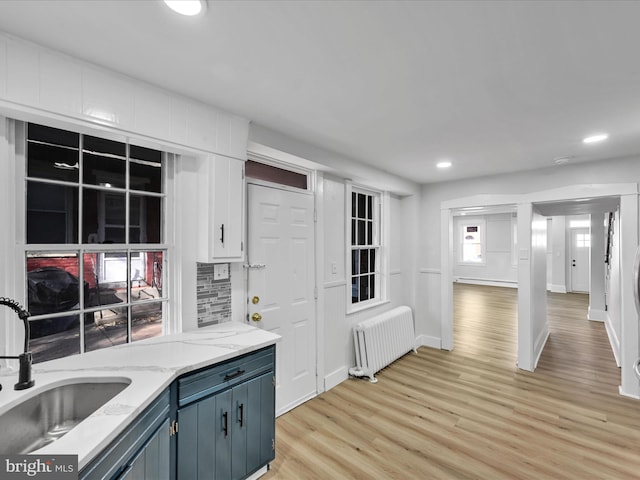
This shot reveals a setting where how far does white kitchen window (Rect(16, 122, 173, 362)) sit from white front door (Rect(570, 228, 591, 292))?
10264mm

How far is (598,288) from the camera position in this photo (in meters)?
6.04

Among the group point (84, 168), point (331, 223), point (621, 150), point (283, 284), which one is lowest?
point (283, 284)

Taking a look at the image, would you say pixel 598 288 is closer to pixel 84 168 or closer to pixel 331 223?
pixel 331 223

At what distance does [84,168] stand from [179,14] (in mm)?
1088

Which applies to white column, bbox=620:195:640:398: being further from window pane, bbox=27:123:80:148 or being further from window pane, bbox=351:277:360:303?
window pane, bbox=27:123:80:148

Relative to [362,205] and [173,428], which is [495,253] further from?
[173,428]

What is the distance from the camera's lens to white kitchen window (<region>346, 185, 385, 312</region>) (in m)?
3.72

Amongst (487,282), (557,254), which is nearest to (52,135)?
(557,254)

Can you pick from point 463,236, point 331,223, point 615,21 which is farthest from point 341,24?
point 463,236

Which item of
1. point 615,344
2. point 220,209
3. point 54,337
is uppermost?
point 220,209

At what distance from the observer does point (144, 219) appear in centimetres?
207

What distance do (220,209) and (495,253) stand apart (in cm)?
999

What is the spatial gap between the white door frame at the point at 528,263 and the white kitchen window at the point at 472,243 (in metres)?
6.74

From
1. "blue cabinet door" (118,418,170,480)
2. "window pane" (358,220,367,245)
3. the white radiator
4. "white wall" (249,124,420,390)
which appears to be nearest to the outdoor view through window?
"blue cabinet door" (118,418,170,480)
